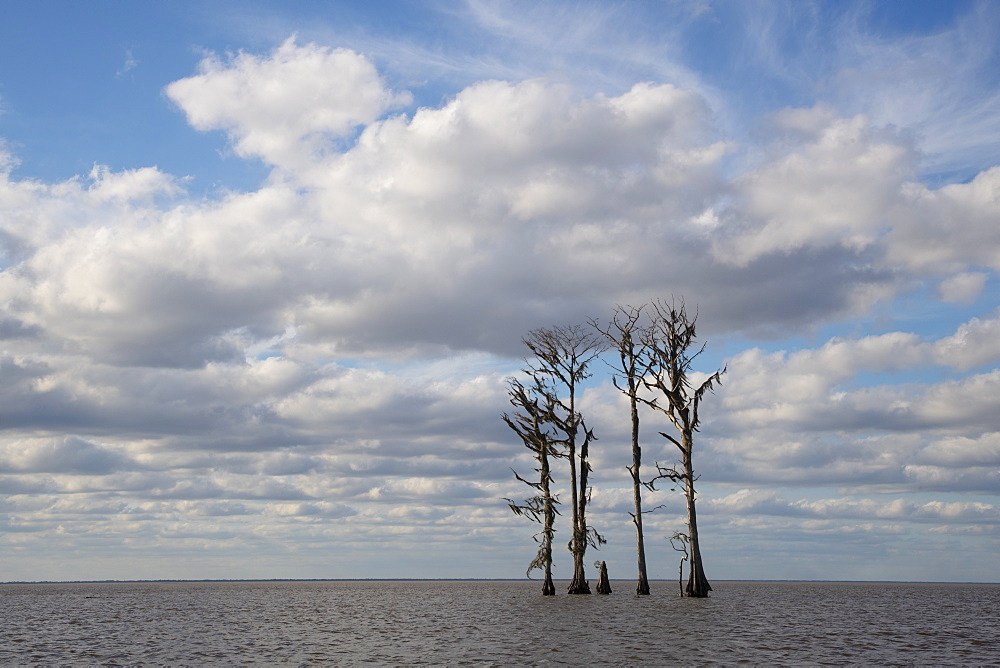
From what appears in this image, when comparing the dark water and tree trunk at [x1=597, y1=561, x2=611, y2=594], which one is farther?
tree trunk at [x1=597, y1=561, x2=611, y2=594]

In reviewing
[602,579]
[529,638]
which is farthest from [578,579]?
[529,638]

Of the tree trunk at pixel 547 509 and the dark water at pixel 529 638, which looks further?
the tree trunk at pixel 547 509

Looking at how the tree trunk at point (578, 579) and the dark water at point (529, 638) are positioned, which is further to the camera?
the tree trunk at point (578, 579)

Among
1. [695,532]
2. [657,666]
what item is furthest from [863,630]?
[657,666]

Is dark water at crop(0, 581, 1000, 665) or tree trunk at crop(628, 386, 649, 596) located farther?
tree trunk at crop(628, 386, 649, 596)

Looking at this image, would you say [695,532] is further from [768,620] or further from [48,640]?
[48,640]

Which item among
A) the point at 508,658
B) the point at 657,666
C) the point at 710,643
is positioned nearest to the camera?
the point at 657,666

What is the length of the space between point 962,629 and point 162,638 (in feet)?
132

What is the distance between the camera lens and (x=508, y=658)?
97.3 feet

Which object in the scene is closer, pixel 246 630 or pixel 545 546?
pixel 246 630

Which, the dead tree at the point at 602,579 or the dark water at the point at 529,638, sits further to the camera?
the dead tree at the point at 602,579

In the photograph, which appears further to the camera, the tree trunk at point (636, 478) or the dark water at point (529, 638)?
the tree trunk at point (636, 478)

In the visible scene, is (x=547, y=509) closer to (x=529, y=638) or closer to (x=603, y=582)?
(x=603, y=582)

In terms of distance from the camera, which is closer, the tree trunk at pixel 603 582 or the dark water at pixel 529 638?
the dark water at pixel 529 638
